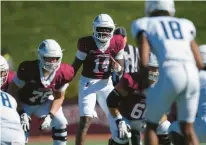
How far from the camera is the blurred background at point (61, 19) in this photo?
1980 centimetres

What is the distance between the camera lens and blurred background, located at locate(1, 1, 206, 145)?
19797 millimetres

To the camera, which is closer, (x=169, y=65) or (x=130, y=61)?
(x=169, y=65)

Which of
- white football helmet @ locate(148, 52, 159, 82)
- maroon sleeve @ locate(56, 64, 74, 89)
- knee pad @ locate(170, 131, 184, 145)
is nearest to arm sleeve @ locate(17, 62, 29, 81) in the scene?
maroon sleeve @ locate(56, 64, 74, 89)

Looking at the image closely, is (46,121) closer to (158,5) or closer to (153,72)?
(153,72)

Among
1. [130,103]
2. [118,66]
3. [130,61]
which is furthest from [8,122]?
[130,61]

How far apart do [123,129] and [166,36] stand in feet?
4.65

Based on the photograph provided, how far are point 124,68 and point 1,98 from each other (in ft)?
10.7

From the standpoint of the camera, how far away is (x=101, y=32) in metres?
→ 9.41

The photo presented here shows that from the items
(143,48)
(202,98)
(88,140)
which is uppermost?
(143,48)

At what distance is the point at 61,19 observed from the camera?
20391mm

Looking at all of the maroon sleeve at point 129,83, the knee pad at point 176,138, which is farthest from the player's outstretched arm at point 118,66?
the knee pad at point 176,138

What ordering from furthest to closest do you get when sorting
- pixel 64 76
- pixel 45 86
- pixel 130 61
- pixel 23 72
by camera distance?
pixel 130 61 < pixel 64 76 < pixel 45 86 < pixel 23 72

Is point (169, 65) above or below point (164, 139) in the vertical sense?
above

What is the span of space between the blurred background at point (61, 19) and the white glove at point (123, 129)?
38.9ft
